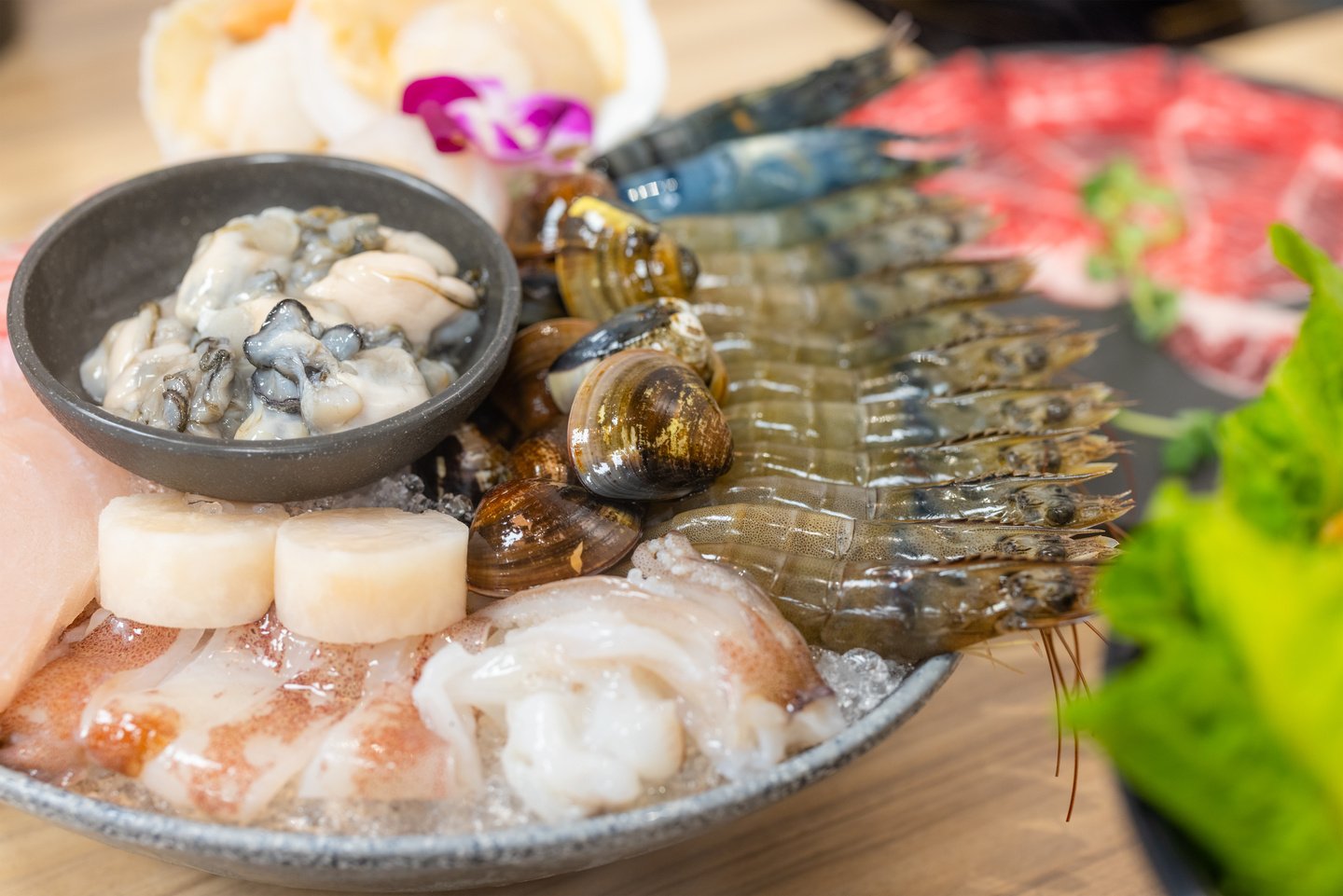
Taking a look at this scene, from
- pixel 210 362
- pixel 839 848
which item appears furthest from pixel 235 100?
pixel 839 848

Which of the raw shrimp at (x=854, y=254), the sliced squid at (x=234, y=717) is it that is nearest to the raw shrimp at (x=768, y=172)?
the raw shrimp at (x=854, y=254)

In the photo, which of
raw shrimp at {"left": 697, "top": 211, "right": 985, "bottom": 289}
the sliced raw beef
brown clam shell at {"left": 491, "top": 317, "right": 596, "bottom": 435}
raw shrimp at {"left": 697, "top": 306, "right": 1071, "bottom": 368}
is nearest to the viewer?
brown clam shell at {"left": 491, "top": 317, "right": 596, "bottom": 435}

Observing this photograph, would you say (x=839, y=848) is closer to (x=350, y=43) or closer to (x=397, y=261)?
(x=397, y=261)

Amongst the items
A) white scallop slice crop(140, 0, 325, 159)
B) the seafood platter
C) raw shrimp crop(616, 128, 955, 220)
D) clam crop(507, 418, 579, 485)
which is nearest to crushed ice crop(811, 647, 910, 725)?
the seafood platter

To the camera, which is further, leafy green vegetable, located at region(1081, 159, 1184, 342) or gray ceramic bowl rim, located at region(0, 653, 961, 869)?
leafy green vegetable, located at region(1081, 159, 1184, 342)

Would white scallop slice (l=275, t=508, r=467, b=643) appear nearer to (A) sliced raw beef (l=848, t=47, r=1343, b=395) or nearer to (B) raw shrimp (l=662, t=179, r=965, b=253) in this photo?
(B) raw shrimp (l=662, t=179, r=965, b=253)

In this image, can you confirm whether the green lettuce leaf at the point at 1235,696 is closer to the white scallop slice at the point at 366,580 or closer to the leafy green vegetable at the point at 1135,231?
the white scallop slice at the point at 366,580
